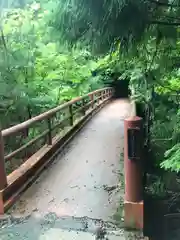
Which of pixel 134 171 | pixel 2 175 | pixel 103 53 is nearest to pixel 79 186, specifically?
pixel 2 175

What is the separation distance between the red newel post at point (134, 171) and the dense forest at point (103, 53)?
1.46 feet

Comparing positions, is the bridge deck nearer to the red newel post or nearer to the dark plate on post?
the red newel post

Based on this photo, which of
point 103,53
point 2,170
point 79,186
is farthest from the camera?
point 79,186

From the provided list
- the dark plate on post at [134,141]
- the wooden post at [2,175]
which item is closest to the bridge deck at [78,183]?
the wooden post at [2,175]

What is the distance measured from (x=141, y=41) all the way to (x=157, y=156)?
150 inches

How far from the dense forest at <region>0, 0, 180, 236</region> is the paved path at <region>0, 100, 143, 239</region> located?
82cm

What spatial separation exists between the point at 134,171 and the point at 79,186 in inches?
48.6

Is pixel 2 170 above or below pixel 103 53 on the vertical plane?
below

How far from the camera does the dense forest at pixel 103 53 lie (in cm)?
217

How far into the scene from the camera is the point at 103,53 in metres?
2.61

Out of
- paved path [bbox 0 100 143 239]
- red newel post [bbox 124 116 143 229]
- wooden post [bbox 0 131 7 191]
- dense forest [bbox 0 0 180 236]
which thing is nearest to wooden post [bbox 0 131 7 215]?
wooden post [bbox 0 131 7 191]

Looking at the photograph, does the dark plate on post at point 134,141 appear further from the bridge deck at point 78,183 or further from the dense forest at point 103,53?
the bridge deck at point 78,183

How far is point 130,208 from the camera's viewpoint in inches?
111

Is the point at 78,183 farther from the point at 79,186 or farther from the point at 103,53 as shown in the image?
the point at 103,53
